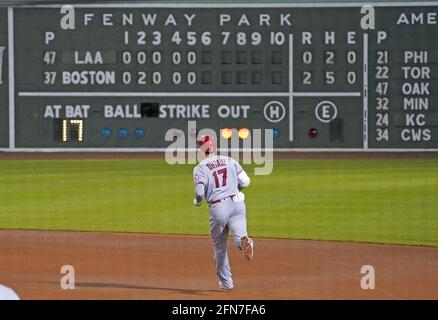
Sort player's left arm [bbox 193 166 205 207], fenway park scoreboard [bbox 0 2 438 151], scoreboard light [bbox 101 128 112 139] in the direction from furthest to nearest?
scoreboard light [bbox 101 128 112 139]
fenway park scoreboard [bbox 0 2 438 151]
player's left arm [bbox 193 166 205 207]

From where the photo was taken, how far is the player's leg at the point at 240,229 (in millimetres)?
11734

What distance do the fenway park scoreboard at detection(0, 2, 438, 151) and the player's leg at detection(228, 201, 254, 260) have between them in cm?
2953

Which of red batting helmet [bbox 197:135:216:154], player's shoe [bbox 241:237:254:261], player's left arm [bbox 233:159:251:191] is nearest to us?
player's shoe [bbox 241:237:254:261]

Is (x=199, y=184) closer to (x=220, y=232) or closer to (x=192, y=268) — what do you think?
(x=220, y=232)

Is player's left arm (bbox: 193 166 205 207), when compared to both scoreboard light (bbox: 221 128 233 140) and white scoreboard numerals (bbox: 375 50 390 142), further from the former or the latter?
white scoreboard numerals (bbox: 375 50 390 142)

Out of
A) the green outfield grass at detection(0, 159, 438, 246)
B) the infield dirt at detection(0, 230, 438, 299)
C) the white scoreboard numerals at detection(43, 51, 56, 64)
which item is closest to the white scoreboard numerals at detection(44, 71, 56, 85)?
the white scoreboard numerals at detection(43, 51, 56, 64)

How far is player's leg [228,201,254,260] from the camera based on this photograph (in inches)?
462

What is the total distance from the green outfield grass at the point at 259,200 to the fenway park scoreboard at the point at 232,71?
4.09 meters

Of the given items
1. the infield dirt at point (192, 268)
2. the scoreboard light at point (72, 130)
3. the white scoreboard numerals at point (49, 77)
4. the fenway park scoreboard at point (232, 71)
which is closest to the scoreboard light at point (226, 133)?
the fenway park scoreboard at point (232, 71)

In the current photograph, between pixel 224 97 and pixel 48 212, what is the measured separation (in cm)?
1935

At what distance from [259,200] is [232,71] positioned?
652 inches

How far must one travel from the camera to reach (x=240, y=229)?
1188cm

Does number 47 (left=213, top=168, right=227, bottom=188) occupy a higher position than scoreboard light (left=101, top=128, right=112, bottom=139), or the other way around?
scoreboard light (left=101, top=128, right=112, bottom=139)

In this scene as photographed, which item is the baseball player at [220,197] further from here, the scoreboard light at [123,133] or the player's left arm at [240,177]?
the scoreboard light at [123,133]
